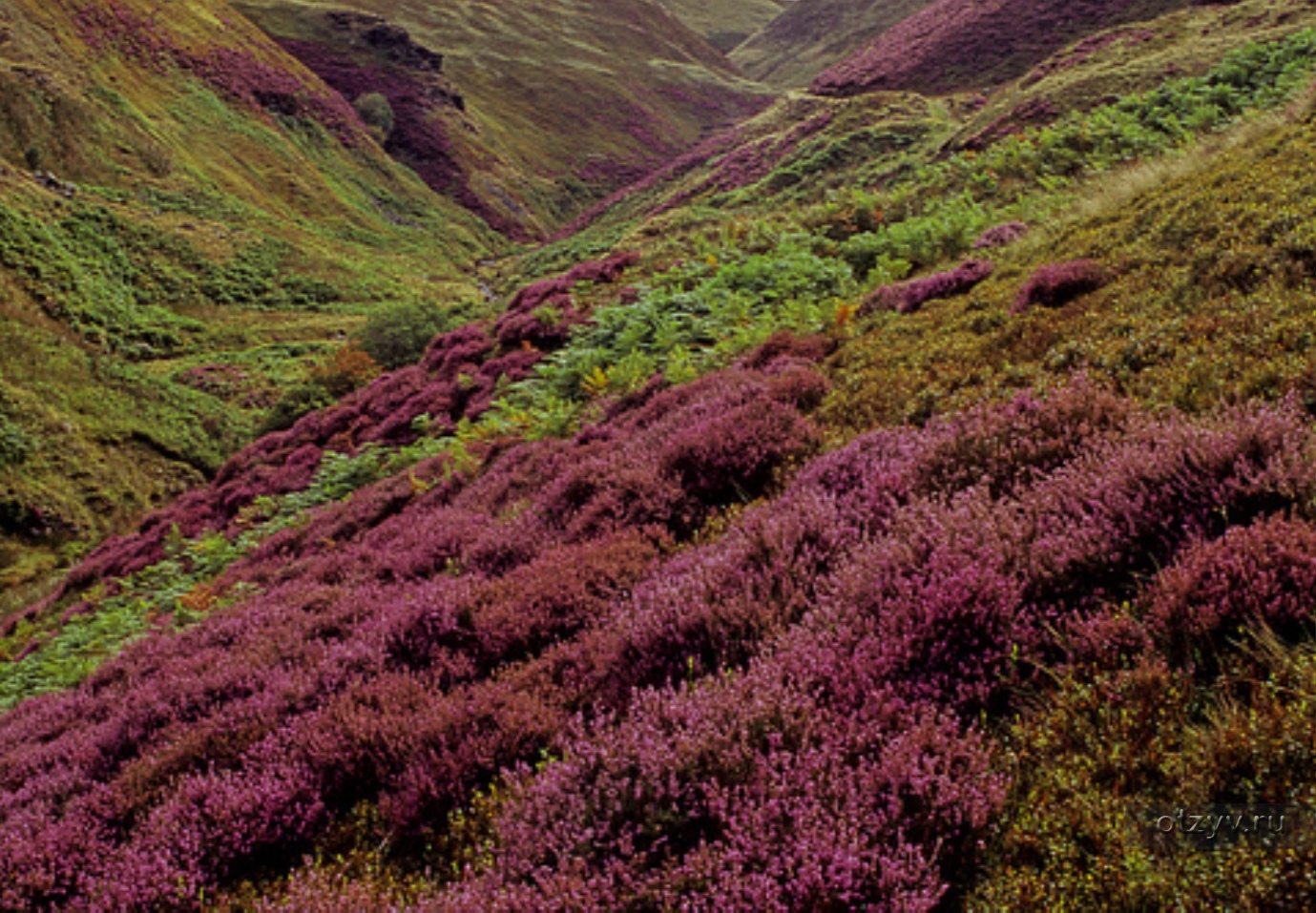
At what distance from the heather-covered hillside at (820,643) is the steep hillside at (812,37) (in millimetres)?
114043

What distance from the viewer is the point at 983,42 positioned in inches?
1598

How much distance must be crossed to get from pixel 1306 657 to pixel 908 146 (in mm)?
31167

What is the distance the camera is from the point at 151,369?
27.3 metres

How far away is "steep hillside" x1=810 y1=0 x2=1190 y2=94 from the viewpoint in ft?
120

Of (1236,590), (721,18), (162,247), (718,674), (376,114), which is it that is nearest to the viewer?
(1236,590)

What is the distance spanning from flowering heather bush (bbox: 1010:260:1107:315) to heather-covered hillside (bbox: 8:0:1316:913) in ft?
0.15

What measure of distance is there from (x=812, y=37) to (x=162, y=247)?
13906 centimetres

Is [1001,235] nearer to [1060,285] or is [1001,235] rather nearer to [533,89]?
[1060,285]

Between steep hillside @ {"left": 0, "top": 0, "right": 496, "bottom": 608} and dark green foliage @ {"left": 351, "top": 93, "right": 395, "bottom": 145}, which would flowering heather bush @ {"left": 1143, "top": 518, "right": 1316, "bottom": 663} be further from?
dark green foliage @ {"left": 351, "top": 93, "right": 395, "bottom": 145}

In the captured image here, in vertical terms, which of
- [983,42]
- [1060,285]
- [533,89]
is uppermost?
[533,89]

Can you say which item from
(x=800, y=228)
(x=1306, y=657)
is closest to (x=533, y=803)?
(x=1306, y=657)

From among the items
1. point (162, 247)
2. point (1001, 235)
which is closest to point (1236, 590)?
point (1001, 235)

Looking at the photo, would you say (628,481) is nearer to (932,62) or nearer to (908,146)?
(908,146)

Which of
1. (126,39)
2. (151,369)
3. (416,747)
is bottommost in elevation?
(416,747)
